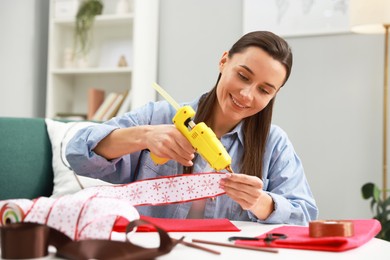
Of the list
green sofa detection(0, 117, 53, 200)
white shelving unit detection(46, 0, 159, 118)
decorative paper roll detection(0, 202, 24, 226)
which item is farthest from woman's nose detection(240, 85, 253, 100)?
white shelving unit detection(46, 0, 159, 118)

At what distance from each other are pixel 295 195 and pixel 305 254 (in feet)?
1.79

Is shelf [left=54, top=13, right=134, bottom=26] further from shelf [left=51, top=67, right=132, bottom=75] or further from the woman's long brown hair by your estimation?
the woman's long brown hair

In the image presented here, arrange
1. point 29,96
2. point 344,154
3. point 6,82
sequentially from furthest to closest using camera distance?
point 29,96, point 6,82, point 344,154

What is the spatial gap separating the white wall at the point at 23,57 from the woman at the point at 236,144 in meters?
2.24

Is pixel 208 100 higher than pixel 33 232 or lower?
higher

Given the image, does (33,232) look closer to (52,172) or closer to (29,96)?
(52,172)

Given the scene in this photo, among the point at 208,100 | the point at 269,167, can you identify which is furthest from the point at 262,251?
the point at 208,100

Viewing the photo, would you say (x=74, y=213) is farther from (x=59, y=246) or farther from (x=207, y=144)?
(x=207, y=144)

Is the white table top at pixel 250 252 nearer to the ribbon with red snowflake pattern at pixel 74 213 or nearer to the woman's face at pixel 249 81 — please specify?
the ribbon with red snowflake pattern at pixel 74 213

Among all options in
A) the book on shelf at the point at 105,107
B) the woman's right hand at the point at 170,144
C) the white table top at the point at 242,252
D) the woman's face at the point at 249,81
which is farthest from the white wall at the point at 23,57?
the white table top at the point at 242,252

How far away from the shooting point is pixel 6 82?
11.6 ft

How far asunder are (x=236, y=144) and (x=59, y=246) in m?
0.82

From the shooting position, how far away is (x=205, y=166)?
1.51 metres

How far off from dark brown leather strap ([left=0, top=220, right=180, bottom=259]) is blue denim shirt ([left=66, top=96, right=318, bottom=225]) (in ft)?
1.81
